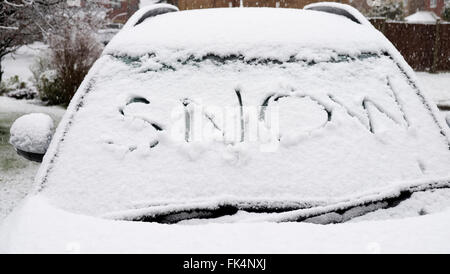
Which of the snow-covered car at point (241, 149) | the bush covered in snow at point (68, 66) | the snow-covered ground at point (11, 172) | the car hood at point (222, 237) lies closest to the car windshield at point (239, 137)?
the snow-covered car at point (241, 149)

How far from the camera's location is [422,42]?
17422 mm

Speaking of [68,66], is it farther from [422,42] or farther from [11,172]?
[422,42]

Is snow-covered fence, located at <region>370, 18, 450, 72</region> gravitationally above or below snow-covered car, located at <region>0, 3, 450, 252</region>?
below

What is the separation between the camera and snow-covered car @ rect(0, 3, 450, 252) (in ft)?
4.90

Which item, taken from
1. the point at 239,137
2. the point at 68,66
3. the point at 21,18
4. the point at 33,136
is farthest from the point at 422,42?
the point at 33,136

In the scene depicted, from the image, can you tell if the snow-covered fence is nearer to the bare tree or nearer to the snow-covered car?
the bare tree

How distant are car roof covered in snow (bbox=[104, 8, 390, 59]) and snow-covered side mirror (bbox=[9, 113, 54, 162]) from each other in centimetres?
49

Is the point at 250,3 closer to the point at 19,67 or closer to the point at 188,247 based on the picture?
the point at 19,67

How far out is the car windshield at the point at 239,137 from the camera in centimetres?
173

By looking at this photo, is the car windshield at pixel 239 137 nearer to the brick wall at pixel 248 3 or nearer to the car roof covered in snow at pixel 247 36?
the car roof covered in snow at pixel 247 36

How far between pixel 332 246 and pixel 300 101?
2.61 ft

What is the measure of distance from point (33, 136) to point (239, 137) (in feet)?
3.24

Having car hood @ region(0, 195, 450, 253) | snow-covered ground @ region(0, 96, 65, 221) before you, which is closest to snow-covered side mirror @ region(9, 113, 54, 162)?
car hood @ region(0, 195, 450, 253)
